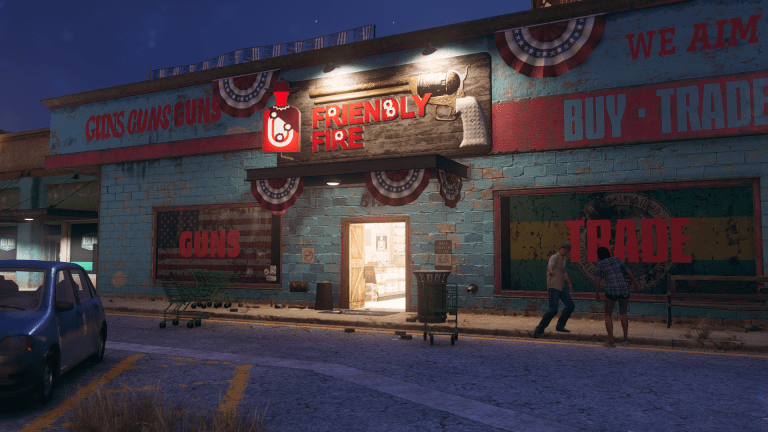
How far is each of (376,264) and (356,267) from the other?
4.34 metres

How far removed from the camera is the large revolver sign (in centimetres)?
1391

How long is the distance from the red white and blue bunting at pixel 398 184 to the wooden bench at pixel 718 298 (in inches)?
234

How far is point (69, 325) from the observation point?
6.48 m

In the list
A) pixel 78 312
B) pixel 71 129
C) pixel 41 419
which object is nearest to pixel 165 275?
pixel 71 129

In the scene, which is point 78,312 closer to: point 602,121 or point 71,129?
point 602,121

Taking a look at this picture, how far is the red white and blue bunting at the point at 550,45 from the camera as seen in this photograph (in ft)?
42.1

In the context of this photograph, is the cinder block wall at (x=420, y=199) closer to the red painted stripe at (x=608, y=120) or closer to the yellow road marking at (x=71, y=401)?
the red painted stripe at (x=608, y=120)

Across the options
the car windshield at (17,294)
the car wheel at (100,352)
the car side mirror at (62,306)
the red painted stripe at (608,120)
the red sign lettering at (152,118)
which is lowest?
the car wheel at (100,352)

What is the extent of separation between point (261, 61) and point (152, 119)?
497 cm

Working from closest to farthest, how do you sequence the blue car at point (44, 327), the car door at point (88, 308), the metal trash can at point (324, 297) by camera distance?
the blue car at point (44, 327)
the car door at point (88, 308)
the metal trash can at point (324, 297)

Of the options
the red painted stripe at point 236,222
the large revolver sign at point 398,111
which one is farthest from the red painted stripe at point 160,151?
the red painted stripe at point 236,222

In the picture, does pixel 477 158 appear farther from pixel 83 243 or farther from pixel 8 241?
pixel 8 241

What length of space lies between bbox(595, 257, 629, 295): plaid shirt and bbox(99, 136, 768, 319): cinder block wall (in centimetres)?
316

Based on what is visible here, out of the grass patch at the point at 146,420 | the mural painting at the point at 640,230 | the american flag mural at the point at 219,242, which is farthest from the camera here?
the american flag mural at the point at 219,242
